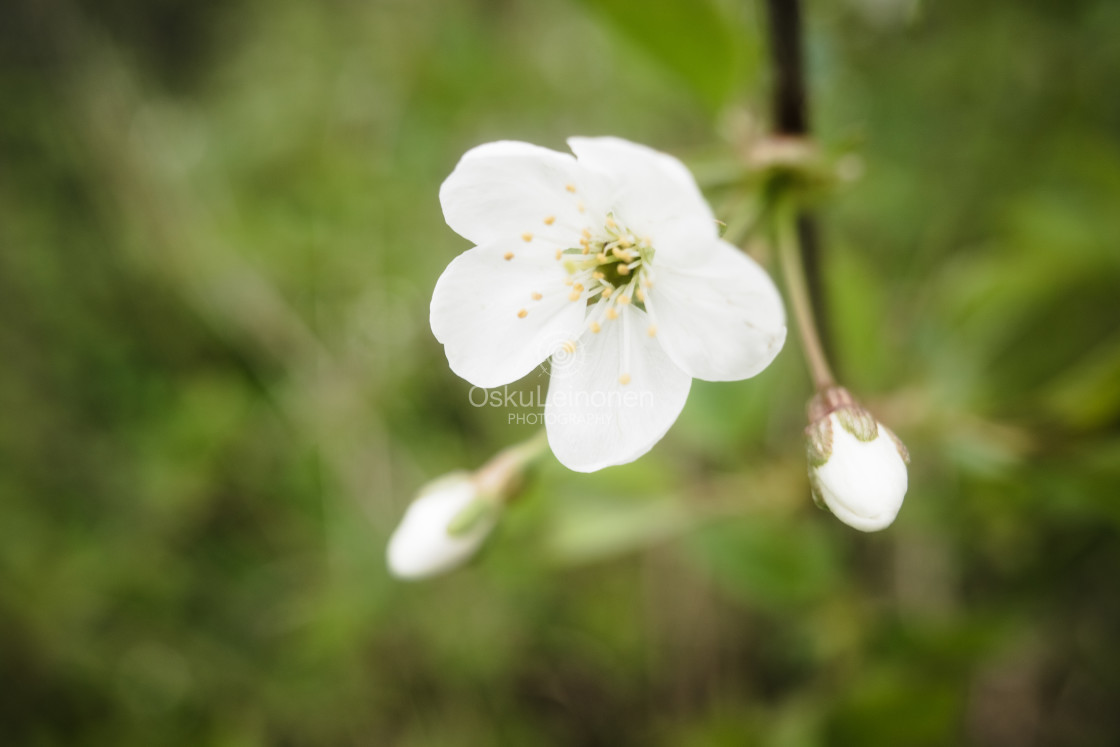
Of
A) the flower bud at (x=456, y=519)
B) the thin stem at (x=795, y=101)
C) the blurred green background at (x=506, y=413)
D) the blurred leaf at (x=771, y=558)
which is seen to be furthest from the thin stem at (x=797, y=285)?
the blurred leaf at (x=771, y=558)

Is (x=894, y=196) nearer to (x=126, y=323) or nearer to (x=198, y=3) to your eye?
(x=126, y=323)

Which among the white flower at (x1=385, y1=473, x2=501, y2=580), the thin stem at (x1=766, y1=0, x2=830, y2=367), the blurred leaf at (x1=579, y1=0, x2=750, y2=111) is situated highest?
the blurred leaf at (x1=579, y1=0, x2=750, y2=111)

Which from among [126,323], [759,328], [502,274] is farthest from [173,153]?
[759,328]

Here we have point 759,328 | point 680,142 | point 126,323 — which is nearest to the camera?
point 759,328

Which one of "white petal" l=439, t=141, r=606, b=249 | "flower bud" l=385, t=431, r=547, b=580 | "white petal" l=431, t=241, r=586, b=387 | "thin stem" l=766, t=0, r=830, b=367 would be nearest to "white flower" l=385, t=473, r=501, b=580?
"flower bud" l=385, t=431, r=547, b=580

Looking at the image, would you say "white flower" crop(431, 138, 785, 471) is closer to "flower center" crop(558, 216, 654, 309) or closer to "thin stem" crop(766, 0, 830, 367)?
"flower center" crop(558, 216, 654, 309)
